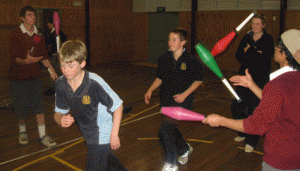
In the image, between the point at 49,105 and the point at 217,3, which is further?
the point at 217,3

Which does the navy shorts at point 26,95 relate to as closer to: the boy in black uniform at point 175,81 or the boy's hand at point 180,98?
the boy in black uniform at point 175,81

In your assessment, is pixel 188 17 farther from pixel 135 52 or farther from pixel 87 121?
pixel 87 121

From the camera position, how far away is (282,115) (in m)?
1.81

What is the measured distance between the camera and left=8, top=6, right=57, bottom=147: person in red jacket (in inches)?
164

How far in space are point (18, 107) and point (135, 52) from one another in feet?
39.2

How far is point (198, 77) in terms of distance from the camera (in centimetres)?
364

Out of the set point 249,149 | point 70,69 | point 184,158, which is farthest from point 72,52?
point 249,149

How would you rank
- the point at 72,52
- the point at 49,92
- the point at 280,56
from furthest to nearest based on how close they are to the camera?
1. the point at 49,92
2. the point at 72,52
3. the point at 280,56

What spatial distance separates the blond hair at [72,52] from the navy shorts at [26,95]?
7.16 feet

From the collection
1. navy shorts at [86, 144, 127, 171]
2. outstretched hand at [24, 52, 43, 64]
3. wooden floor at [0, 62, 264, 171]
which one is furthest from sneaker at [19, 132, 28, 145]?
navy shorts at [86, 144, 127, 171]

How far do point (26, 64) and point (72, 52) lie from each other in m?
2.18

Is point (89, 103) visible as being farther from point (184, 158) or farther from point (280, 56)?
point (184, 158)

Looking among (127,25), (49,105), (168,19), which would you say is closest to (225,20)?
(168,19)

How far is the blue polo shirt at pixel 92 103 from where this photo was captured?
2.52 metres
